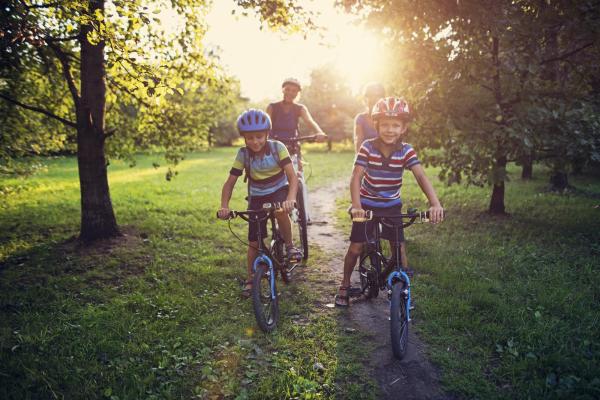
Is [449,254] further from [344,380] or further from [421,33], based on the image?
[421,33]

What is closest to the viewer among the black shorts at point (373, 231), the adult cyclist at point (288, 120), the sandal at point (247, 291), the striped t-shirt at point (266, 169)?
the black shorts at point (373, 231)

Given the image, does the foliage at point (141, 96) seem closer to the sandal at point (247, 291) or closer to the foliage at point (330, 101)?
the sandal at point (247, 291)

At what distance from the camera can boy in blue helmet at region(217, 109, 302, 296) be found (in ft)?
14.8

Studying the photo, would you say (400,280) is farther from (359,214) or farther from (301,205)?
(301,205)

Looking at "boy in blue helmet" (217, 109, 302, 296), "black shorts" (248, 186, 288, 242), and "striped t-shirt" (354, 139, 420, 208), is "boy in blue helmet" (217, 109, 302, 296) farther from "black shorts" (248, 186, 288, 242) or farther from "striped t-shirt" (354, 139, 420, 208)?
"striped t-shirt" (354, 139, 420, 208)

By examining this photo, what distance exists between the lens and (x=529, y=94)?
750cm

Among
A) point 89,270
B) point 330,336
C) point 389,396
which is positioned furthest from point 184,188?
point 389,396

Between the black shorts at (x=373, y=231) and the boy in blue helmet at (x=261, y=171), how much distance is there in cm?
87

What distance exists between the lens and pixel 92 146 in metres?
6.89

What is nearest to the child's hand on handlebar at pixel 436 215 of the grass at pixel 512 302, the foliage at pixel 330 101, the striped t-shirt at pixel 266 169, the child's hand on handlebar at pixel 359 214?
the child's hand on handlebar at pixel 359 214

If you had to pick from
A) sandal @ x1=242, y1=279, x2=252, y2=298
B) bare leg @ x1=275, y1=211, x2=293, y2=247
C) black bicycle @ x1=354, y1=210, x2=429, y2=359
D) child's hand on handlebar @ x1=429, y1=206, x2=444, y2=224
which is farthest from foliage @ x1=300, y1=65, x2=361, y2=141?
child's hand on handlebar @ x1=429, y1=206, x2=444, y2=224

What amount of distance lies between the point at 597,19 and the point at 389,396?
294 inches

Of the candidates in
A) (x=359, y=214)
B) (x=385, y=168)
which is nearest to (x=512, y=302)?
(x=385, y=168)

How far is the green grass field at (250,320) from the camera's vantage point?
11.4 feet
